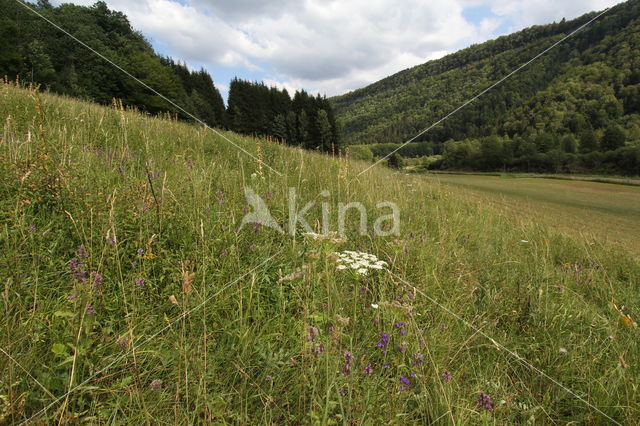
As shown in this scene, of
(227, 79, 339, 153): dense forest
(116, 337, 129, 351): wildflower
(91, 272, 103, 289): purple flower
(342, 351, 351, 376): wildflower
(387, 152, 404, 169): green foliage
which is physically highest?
(227, 79, 339, 153): dense forest

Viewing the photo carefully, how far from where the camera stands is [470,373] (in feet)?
6.36

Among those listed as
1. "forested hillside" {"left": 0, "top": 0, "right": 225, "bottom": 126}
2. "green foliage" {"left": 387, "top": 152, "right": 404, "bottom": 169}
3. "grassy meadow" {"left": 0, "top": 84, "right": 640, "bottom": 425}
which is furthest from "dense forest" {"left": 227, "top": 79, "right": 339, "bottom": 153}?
"grassy meadow" {"left": 0, "top": 84, "right": 640, "bottom": 425}

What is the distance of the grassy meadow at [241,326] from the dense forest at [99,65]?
65.4ft

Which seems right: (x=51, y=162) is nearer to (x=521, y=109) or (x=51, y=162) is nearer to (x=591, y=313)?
(x=591, y=313)

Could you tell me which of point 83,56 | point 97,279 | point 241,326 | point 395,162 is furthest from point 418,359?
point 83,56

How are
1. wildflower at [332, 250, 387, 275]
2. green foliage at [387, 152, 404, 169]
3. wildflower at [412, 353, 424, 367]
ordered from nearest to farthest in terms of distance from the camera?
wildflower at [412, 353, 424, 367]
wildflower at [332, 250, 387, 275]
green foliage at [387, 152, 404, 169]

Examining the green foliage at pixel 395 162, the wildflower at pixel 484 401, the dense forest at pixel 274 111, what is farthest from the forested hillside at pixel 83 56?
the wildflower at pixel 484 401

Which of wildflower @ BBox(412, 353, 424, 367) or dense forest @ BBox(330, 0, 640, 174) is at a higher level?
dense forest @ BBox(330, 0, 640, 174)

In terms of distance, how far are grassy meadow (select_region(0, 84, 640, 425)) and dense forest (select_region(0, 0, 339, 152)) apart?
19932 millimetres

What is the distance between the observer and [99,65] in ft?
110

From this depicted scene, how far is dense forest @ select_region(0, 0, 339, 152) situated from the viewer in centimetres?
2864

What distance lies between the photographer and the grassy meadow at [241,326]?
1.29 m

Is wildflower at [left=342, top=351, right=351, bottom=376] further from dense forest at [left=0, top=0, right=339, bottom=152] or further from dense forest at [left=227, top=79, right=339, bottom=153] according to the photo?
dense forest at [left=227, top=79, right=339, bottom=153]

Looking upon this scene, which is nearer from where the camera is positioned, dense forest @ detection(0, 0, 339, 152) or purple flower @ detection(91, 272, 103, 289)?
purple flower @ detection(91, 272, 103, 289)
